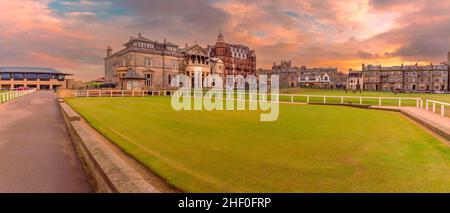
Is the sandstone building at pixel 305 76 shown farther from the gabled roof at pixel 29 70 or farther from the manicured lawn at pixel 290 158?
the manicured lawn at pixel 290 158

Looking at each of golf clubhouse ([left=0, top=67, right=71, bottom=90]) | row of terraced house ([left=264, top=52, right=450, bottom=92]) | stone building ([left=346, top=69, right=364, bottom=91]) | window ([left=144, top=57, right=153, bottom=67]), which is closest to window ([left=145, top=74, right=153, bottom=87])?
window ([left=144, top=57, right=153, bottom=67])

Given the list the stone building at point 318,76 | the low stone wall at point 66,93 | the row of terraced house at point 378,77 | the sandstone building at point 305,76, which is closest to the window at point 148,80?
the low stone wall at point 66,93

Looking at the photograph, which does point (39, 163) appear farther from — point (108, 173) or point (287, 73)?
point (287, 73)

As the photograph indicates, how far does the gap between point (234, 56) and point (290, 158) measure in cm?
10048

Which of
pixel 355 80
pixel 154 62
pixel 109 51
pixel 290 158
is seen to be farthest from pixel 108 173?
pixel 355 80

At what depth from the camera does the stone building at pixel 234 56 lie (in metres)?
101

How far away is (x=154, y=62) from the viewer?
7200cm

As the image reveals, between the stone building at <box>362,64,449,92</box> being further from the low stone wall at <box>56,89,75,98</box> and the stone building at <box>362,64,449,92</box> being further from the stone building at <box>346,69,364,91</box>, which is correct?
the low stone wall at <box>56,89,75,98</box>

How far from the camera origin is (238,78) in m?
102

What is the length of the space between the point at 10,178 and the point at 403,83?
150804 mm

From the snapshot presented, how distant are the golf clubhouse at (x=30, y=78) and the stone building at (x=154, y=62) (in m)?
51.7

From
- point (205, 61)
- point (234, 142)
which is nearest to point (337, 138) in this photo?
point (234, 142)

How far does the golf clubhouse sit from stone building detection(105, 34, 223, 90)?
170 feet
